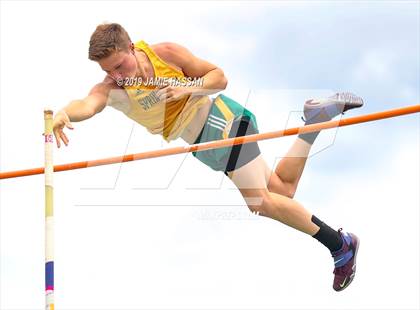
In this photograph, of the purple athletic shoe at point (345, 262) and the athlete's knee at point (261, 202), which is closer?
the athlete's knee at point (261, 202)

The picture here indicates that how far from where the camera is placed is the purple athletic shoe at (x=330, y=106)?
25.2 ft

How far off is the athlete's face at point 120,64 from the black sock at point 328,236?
6.64 ft

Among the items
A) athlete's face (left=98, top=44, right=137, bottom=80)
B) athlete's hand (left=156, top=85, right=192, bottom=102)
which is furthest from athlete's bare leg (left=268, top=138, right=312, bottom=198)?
athlete's face (left=98, top=44, right=137, bottom=80)

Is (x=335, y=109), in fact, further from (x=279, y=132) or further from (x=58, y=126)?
(x=58, y=126)

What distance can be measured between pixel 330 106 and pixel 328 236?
114cm

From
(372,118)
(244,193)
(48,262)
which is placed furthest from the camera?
(244,193)

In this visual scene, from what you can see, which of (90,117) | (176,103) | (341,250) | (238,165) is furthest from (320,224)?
(90,117)

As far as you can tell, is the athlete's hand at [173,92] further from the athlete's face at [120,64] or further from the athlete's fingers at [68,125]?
the athlete's fingers at [68,125]

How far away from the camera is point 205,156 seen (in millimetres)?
7688

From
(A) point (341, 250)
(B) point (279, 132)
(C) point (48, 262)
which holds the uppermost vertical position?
(B) point (279, 132)

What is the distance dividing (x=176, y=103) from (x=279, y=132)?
3.04 ft

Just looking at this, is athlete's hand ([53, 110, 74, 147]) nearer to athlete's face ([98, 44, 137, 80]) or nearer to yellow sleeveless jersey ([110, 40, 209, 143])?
athlete's face ([98, 44, 137, 80])

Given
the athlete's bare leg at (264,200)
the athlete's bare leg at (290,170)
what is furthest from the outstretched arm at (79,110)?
the athlete's bare leg at (290,170)

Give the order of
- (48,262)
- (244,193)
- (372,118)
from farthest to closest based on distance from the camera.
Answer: (244,193), (372,118), (48,262)
